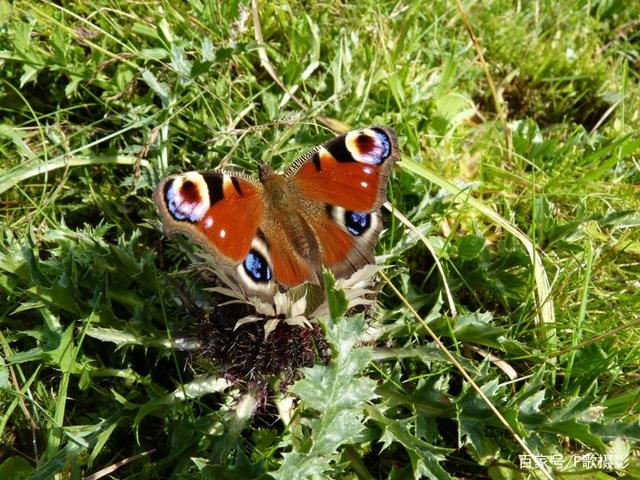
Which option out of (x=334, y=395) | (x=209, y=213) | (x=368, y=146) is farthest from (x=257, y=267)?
(x=368, y=146)

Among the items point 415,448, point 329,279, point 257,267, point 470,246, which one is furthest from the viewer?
point 470,246

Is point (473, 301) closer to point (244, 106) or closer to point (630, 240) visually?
point (630, 240)

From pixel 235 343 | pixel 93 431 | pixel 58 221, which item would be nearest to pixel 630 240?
pixel 235 343

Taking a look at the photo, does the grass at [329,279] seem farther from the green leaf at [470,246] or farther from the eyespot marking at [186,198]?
the eyespot marking at [186,198]

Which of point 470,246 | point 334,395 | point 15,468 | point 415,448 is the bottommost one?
point 15,468

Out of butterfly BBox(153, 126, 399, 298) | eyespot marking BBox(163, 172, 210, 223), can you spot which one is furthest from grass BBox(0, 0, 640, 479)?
eyespot marking BBox(163, 172, 210, 223)

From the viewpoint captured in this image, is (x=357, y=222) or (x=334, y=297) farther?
(x=357, y=222)

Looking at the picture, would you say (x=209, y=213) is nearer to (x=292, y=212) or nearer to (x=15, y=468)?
(x=292, y=212)
